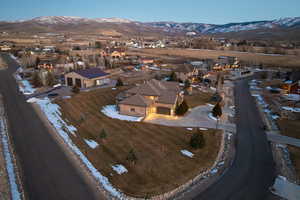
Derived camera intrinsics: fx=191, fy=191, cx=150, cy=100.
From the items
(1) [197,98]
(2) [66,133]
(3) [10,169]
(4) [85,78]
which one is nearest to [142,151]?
(2) [66,133]

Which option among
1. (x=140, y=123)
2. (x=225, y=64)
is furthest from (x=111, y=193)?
(x=225, y=64)

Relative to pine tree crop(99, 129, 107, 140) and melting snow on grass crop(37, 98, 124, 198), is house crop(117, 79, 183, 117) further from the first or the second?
melting snow on grass crop(37, 98, 124, 198)

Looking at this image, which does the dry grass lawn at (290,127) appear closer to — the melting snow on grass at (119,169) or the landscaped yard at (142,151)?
the landscaped yard at (142,151)

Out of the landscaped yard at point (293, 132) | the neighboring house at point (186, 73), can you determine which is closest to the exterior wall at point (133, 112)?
the landscaped yard at point (293, 132)

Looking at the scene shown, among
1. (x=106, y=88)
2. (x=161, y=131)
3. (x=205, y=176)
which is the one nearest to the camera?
(x=205, y=176)

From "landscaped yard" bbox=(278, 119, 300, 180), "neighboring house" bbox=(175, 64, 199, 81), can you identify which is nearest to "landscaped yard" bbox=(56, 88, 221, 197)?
"landscaped yard" bbox=(278, 119, 300, 180)

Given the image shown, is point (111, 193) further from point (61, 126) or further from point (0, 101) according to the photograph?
point (0, 101)
